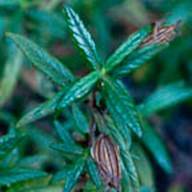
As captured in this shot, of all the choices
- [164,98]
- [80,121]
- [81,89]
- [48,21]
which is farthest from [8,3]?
[81,89]

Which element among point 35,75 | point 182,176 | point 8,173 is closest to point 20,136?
point 8,173

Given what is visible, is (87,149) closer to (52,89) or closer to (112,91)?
(112,91)

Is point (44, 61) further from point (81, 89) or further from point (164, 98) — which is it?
point (164, 98)

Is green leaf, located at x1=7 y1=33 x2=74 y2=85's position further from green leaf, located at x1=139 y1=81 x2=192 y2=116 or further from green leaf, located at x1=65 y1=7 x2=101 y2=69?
green leaf, located at x1=139 y1=81 x2=192 y2=116

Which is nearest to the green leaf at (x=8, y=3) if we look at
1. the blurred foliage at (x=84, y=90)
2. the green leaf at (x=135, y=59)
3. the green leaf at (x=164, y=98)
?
the blurred foliage at (x=84, y=90)

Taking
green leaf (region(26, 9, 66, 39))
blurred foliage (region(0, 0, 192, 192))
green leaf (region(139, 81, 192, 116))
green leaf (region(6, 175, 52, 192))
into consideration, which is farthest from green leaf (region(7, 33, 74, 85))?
green leaf (region(26, 9, 66, 39))
